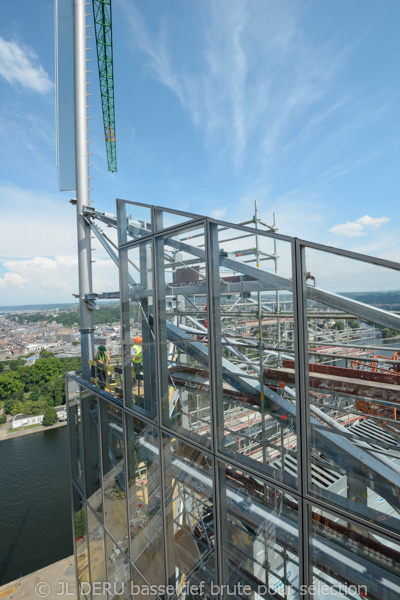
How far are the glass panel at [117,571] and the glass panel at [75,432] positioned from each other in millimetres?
1834

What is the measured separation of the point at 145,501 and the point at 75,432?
385 cm

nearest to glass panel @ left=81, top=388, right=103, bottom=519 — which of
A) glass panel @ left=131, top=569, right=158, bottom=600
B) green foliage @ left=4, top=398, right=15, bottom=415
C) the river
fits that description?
glass panel @ left=131, top=569, right=158, bottom=600

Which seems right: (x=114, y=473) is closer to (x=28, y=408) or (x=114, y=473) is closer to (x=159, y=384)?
(x=159, y=384)

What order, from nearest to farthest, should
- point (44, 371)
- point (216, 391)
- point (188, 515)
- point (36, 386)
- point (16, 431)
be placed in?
1. point (216, 391)
2. point (188, 515)
3. point (16, 431)
4. point (36, 386)
5. point (44, 371)

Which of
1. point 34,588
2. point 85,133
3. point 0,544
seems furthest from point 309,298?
point 0,544

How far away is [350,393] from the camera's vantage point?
95.3 inches

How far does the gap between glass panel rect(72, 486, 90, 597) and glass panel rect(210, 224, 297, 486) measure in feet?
18.9

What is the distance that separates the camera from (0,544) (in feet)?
57.9

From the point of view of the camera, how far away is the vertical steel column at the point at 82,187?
8031 mm

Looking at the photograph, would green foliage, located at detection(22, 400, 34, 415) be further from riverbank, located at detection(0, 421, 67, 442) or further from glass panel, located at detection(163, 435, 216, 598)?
glass panel, located at detection(163, 435, 216, 598)

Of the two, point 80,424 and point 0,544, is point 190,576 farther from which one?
point 0,544

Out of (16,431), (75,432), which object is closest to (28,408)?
(16,431)

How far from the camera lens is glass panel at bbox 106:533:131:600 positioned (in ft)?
16.6

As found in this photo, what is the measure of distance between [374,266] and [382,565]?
216cm
